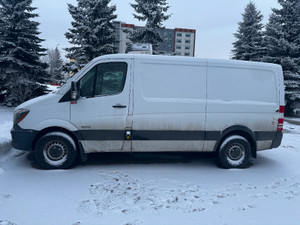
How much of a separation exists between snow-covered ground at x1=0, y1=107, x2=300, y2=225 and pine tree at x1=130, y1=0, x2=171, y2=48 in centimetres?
1702

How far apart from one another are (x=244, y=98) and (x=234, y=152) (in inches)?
47.2

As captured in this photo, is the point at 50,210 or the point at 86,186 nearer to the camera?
the point at 50,210

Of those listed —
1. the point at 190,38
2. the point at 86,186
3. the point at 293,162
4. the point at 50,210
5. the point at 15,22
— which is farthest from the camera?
the point at 190,38

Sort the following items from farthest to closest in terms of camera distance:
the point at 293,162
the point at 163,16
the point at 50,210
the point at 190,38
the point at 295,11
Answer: the point at 190,38 < the point at 163,16 < the point at 295,11 < the point at 293,162 < the point at 50,210

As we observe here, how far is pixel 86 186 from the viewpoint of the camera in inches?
155

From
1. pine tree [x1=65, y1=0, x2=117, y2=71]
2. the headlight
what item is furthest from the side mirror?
pine tree [x1=65, y1=0, x2=117, y2=71]

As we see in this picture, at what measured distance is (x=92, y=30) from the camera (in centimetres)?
1683

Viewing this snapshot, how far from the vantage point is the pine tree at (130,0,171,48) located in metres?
20.1

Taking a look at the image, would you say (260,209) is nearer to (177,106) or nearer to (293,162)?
(177,106)

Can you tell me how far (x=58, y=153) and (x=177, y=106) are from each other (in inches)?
101

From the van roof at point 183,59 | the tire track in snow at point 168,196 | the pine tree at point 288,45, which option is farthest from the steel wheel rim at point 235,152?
the pine tree at point 288,45

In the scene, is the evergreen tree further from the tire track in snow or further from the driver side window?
the tire track in snow

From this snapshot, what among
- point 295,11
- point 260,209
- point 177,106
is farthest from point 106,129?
point 295,11

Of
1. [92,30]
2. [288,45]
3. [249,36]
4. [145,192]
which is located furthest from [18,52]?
[249,36]
